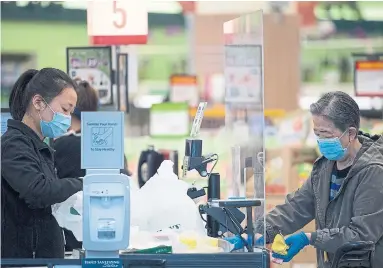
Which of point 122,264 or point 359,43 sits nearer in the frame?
point 122,264

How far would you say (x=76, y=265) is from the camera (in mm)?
3992

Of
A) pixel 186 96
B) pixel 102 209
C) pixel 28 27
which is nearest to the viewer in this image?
pixel 102 209

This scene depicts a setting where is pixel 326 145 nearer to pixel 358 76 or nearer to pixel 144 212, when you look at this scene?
pixel 144 212

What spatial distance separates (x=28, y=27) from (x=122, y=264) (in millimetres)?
12348

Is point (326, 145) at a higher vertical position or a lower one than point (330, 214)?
higher

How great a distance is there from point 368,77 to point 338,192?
4944mm

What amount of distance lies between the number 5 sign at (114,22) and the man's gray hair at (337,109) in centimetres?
323

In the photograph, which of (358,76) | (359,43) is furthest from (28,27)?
(358,76)

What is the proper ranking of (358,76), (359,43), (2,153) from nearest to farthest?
(2,153)
(358,76)
(359,43)

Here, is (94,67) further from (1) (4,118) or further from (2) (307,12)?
(2) (307,12)

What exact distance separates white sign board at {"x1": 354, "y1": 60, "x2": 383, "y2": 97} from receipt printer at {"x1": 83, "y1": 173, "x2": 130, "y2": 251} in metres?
5.86

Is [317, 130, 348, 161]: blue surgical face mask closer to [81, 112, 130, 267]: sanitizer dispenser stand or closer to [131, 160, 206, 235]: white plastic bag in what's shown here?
[131, 160, 206, 235]: white plastic bag

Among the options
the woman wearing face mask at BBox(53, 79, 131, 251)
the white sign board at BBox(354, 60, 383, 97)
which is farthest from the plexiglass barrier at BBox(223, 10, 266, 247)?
the white sign board at BBox(354, 60, 383, 97)

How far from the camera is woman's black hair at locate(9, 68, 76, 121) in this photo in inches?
175
